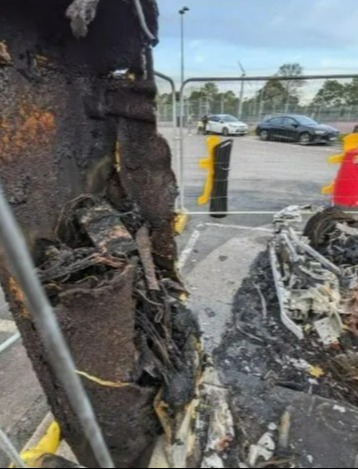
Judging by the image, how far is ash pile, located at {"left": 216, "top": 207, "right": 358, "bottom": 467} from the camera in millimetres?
1335

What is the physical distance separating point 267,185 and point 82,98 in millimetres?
7209

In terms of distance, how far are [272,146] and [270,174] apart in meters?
1.30

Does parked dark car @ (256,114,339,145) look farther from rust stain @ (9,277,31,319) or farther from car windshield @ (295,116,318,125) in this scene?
rust stain @ (9,277,31,319)

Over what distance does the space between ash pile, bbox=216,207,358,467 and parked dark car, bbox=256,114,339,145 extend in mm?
3344

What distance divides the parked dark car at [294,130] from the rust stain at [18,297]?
6244 millimetres

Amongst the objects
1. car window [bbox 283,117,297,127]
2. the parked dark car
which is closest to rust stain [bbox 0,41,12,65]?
the parked dark car

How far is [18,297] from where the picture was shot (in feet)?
4.77

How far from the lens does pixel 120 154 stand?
1884 millimetres

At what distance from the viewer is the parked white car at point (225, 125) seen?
7.74 metres

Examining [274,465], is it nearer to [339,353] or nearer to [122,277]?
[122,277]

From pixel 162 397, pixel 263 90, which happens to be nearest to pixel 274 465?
pixel 162 397

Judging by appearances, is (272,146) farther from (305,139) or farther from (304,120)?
(304,120)

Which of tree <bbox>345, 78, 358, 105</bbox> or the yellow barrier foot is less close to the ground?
tree <bbox>345, 78, 358, 105</bbox>

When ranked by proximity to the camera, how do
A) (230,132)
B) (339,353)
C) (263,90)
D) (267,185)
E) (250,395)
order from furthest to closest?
(267,185) → (230,132) → (263,90) → (339,353) → (250,395)
